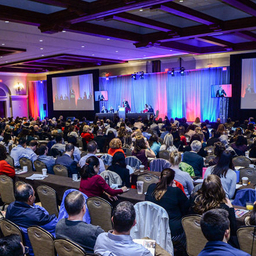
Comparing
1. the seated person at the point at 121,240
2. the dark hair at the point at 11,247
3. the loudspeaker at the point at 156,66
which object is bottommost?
the seated person at the point at 121,240

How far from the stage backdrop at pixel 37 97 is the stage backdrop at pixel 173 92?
6.72 m

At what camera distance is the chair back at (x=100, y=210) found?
151 inches

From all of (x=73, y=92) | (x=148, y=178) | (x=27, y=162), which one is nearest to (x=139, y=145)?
(x=148, y=178)

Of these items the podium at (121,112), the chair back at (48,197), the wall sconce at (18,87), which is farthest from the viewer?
the wall sconce at (18,87)

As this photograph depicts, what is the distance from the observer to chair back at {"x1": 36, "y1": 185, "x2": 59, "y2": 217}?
449cm

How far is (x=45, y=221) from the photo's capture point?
329cm

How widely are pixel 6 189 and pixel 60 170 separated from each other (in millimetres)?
1067

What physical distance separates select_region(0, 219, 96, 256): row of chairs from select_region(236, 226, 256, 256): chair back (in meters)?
1.44

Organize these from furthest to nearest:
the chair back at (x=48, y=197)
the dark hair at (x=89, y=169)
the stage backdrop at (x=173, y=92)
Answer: the stage backdrop at (x=173, y=92) → the chair back at (x=48, y=197) → the dark hair at (x=89, y=169)

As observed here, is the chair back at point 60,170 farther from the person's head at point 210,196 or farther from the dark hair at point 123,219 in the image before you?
the dark hair at point 123,219

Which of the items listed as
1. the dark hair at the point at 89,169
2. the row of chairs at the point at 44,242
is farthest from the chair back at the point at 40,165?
the row of chairs at the point at 44,242

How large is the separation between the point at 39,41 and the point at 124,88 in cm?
1013

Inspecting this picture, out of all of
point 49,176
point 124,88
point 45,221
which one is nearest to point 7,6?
point 49,176

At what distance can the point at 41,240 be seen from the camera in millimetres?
2873
